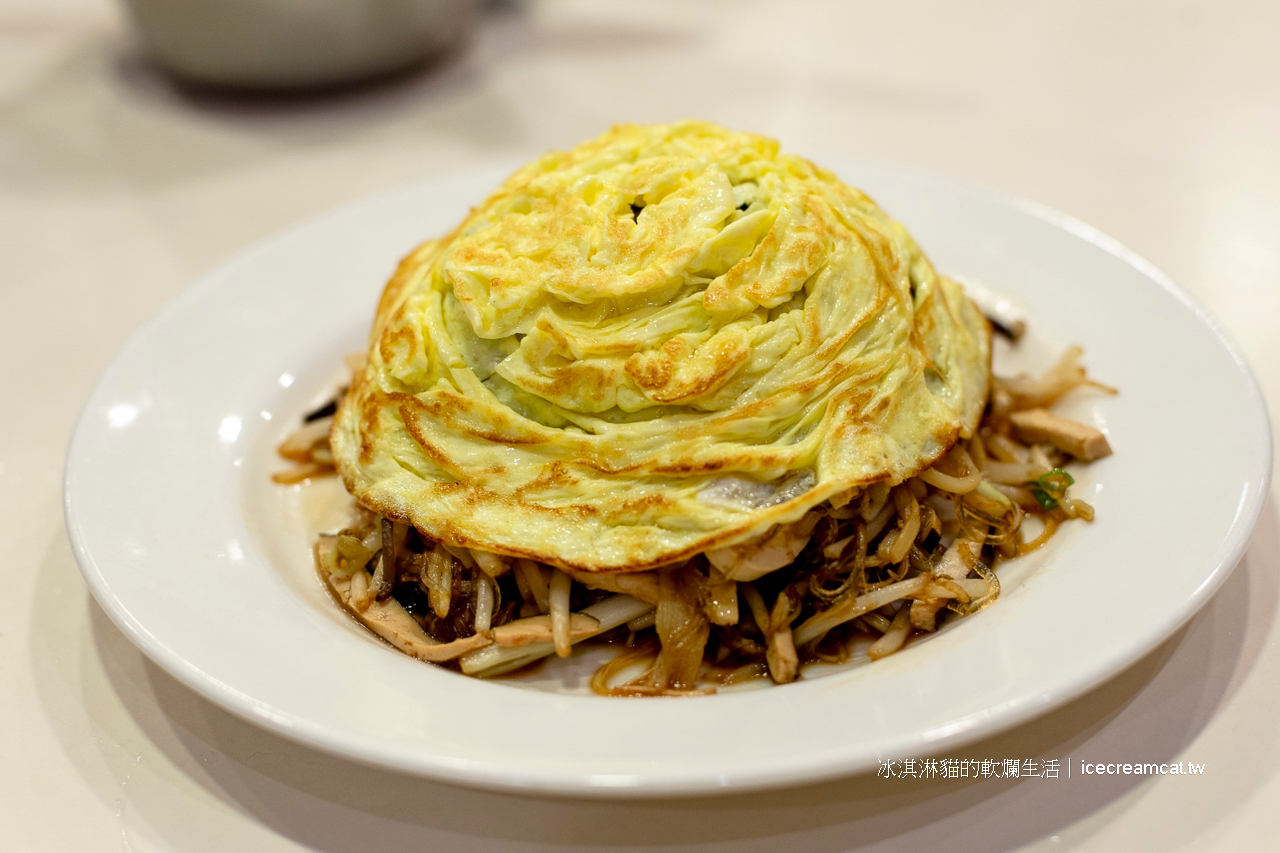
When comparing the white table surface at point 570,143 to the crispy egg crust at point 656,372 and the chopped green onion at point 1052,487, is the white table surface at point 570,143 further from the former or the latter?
the crispy egg crust at point 656,372

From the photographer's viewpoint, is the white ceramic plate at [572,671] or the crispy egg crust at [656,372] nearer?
the white ceramic plate at [572,671]

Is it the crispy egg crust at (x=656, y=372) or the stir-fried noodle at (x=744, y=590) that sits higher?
the crispy egg crust at (x=656, y=372)

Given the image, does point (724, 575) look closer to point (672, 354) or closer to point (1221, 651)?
point (672, 354)

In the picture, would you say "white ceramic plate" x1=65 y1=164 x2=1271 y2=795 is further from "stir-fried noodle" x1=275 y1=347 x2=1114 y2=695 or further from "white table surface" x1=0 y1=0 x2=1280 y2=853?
"white table surface" x1=0 y1=0 x2=1280 y2=853

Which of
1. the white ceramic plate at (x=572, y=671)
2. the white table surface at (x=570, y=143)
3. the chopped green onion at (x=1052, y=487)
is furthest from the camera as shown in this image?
the chopped green onion at (x=1052, y=487)

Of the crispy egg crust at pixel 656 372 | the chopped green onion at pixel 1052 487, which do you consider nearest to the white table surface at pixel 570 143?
the chopped green onion at pixel 1052 487

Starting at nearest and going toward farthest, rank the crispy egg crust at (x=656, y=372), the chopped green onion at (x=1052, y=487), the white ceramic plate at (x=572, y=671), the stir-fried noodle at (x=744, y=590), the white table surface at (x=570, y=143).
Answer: the white ceramic plate at (x=572, y=671) → the white table surface at (x=570, y=143) → the crispy egg crust at (x=656, y=372) → the stir-fried noodle at (x=744, y=590) → the chopped green onion at (x=1052, y=487)

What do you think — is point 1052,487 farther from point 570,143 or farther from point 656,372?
point 570,143

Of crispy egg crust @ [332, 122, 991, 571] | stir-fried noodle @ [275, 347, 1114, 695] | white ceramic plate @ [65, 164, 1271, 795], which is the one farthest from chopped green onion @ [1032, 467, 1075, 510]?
crispy egg crust @ [332, 122, 991, 571]
